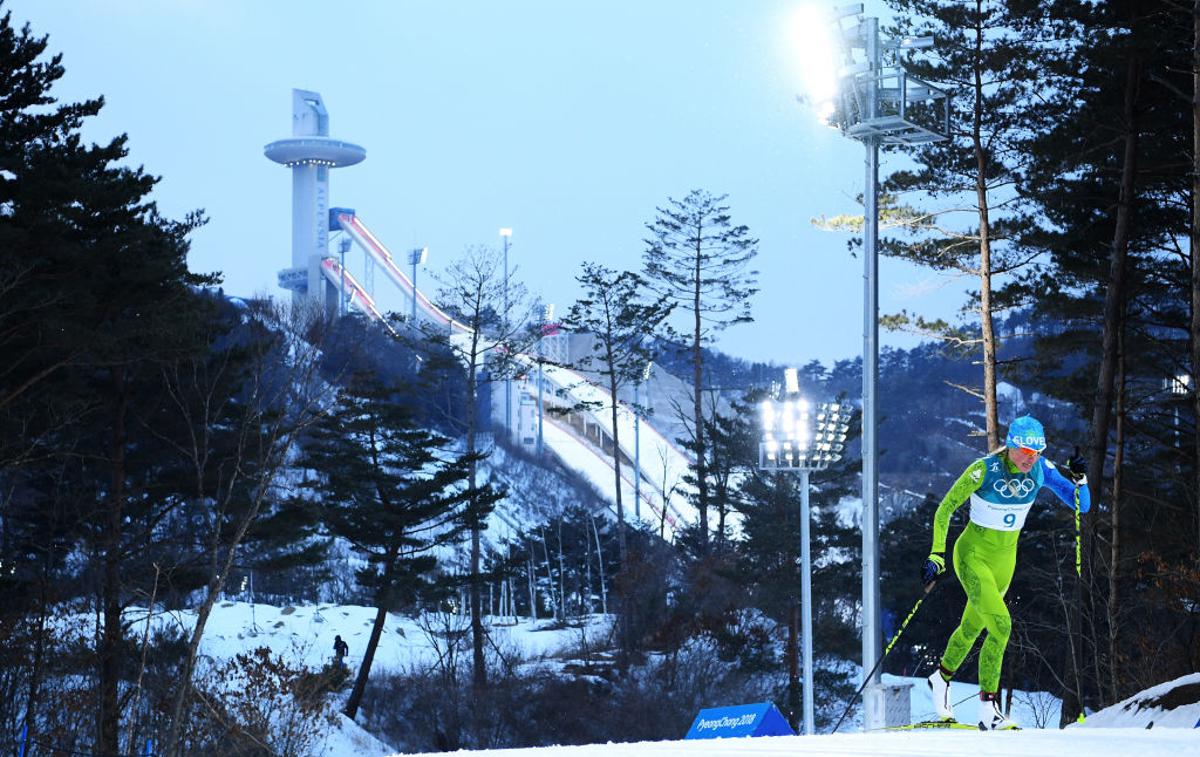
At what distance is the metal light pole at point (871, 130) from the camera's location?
1594cm

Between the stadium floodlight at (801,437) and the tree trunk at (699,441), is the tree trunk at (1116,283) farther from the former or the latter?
the tree trunk at (699,441)

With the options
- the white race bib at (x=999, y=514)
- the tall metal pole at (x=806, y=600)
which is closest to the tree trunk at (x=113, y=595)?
the tall metal pole at (x=806, y=600)

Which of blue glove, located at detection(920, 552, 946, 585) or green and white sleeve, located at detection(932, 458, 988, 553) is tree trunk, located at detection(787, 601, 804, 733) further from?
blue glove, located at detection(920, 552, 946, 585)

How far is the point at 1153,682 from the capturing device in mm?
21234

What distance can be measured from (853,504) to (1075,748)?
10654cm

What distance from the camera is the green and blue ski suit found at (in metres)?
9.26

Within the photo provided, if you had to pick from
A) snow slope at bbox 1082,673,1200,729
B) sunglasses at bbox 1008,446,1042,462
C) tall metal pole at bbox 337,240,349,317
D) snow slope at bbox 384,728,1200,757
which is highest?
tall metal pole at bbox 337,240,349,317

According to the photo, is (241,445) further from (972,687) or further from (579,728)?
(972,687)

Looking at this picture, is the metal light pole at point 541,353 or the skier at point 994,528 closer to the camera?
the skier at point 994,528

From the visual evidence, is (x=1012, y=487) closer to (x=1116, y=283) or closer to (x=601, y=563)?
(x=1116, y=283)

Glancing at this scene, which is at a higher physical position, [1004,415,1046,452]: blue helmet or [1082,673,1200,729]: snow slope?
[1004,415,1046,452]: blue helmet

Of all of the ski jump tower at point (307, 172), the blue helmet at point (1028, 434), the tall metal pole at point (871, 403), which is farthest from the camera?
the ski jump tower at point (307, 172)

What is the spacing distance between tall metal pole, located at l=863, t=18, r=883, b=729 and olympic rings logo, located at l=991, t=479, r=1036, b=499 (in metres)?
6.05

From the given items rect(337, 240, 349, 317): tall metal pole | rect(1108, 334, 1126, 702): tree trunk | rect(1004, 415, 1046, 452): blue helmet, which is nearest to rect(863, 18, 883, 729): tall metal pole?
rect(1108, 334, 1126, 702): tree trunk
